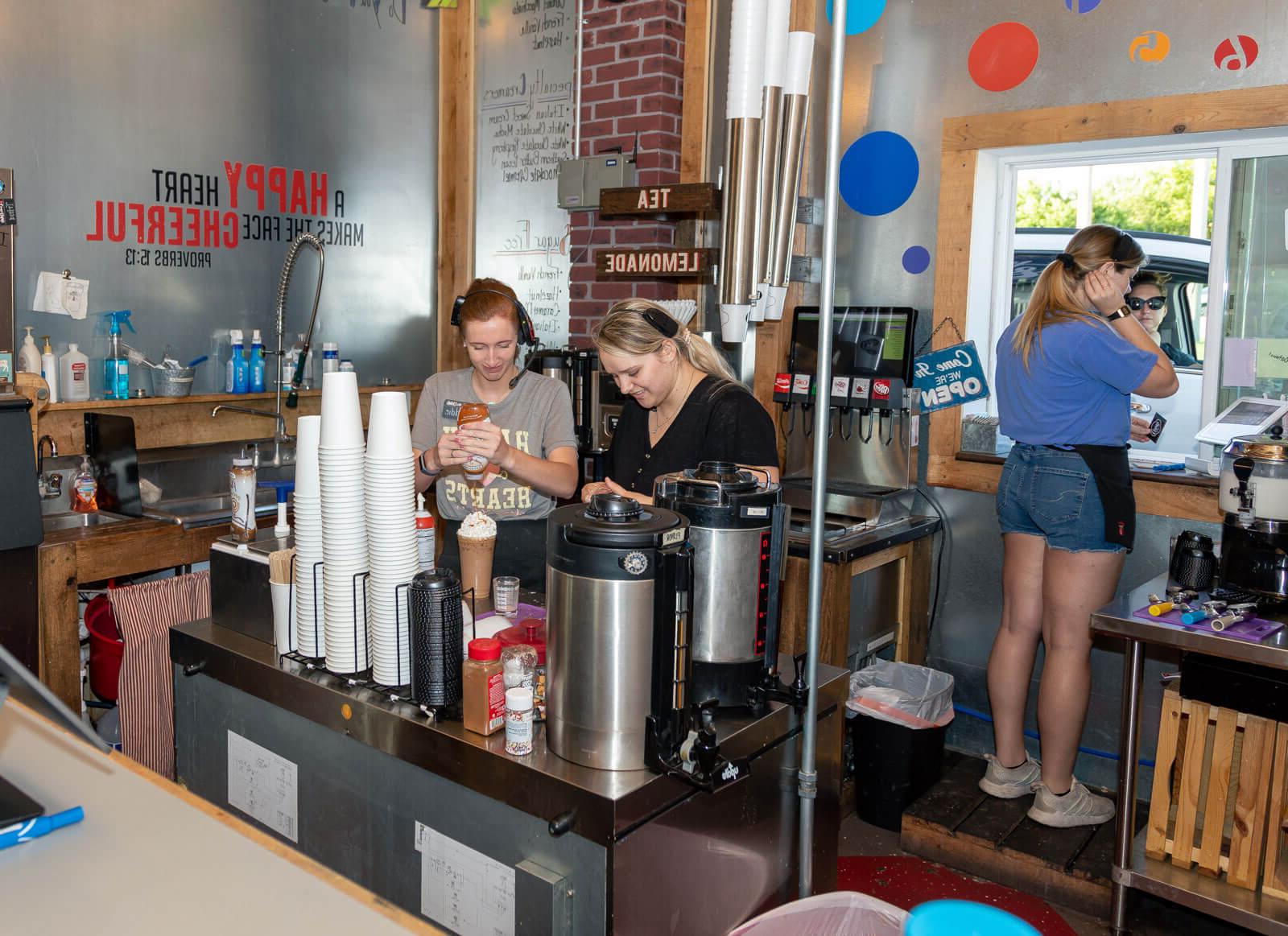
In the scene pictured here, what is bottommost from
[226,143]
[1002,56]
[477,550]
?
[477,550]

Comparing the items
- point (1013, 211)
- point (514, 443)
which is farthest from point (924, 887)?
point (1013, 211)

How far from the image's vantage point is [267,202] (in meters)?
4.51

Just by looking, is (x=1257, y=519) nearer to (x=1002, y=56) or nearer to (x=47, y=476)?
(x=1002, y=56)

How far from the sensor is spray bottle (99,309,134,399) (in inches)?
154

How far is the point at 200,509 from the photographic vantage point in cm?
407

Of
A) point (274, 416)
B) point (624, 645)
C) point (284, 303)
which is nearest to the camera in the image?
point (624, 645)

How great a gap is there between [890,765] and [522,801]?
2.06 m

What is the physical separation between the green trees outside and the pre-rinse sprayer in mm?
2802

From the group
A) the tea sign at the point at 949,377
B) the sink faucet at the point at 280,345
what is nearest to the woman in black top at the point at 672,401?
the tea sign at the point at 949,377

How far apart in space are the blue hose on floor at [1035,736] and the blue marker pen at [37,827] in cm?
312

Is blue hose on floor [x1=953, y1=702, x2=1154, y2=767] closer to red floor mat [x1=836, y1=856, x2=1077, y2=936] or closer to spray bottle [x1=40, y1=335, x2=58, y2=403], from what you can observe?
red floor mat [x1=836, y1=856, x2=1077, y2=936]

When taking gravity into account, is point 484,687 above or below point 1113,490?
below

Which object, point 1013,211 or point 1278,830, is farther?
point 1013,211

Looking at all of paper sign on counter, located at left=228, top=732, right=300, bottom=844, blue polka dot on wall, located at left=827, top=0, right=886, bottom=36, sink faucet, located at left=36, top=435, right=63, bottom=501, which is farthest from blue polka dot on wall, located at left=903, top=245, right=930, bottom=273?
sink faucet, located at left=36, top=435, right=63, bottom=501
